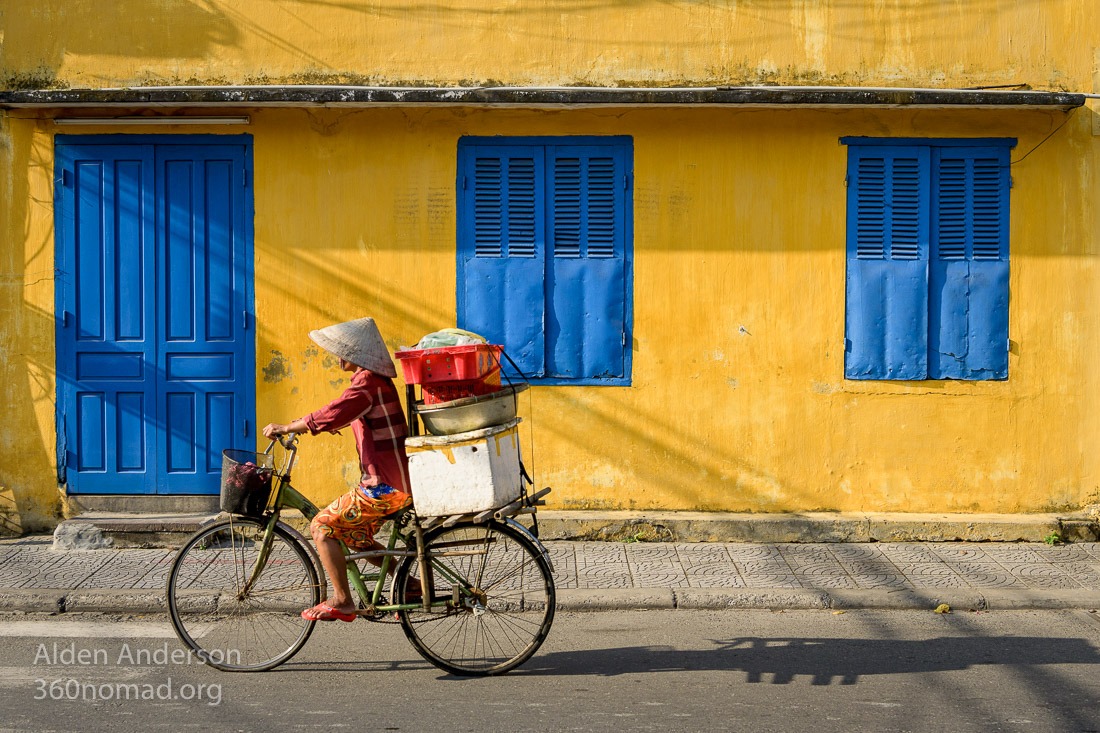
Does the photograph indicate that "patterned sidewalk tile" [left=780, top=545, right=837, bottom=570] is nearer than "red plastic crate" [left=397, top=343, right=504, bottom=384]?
No

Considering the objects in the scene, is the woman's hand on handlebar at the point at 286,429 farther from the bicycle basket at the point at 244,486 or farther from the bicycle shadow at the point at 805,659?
the bicycle shadow at the point at 805,659

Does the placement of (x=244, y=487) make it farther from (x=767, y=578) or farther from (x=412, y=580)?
(x=767, y=578)

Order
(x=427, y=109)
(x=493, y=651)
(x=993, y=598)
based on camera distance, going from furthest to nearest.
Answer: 1. (x=427, y=109)
2. (x=993, y=598)
3. (x=493, y=651)

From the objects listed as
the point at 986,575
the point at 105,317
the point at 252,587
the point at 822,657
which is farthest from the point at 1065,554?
the point at 105,317

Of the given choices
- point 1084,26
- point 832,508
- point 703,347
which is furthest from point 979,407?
point 1084,26

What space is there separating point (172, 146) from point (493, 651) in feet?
16.9

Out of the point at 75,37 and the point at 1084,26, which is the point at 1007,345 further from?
the point at 75,37

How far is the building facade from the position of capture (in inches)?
339

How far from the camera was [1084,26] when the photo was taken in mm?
8570

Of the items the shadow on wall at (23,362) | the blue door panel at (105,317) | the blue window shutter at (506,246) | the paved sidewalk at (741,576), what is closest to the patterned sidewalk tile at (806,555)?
the paved sidewalk at (741,576)

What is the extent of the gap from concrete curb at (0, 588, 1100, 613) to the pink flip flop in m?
1.74

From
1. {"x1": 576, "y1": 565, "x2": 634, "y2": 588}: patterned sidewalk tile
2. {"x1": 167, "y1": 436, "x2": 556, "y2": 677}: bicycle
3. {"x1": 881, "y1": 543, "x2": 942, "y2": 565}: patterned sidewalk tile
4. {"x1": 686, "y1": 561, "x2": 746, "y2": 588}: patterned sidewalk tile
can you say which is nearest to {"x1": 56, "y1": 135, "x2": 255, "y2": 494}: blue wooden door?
{"x1": 576, "y1": 565, "x2": 634, "y2": 588}: patterned sidewalk tile

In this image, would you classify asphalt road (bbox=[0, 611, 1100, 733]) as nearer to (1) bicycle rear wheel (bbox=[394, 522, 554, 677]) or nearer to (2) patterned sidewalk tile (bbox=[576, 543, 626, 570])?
(1) bicycle rear wheel (bbox=[394, 522, 554, 677])

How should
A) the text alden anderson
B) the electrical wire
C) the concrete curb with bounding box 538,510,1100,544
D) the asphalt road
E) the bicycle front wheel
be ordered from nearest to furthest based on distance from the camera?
the asphalt road → the bicycle front wheel → the text alden anderson → the concrete curb with bounding box 538,510,1100,544 → the electrical wire
